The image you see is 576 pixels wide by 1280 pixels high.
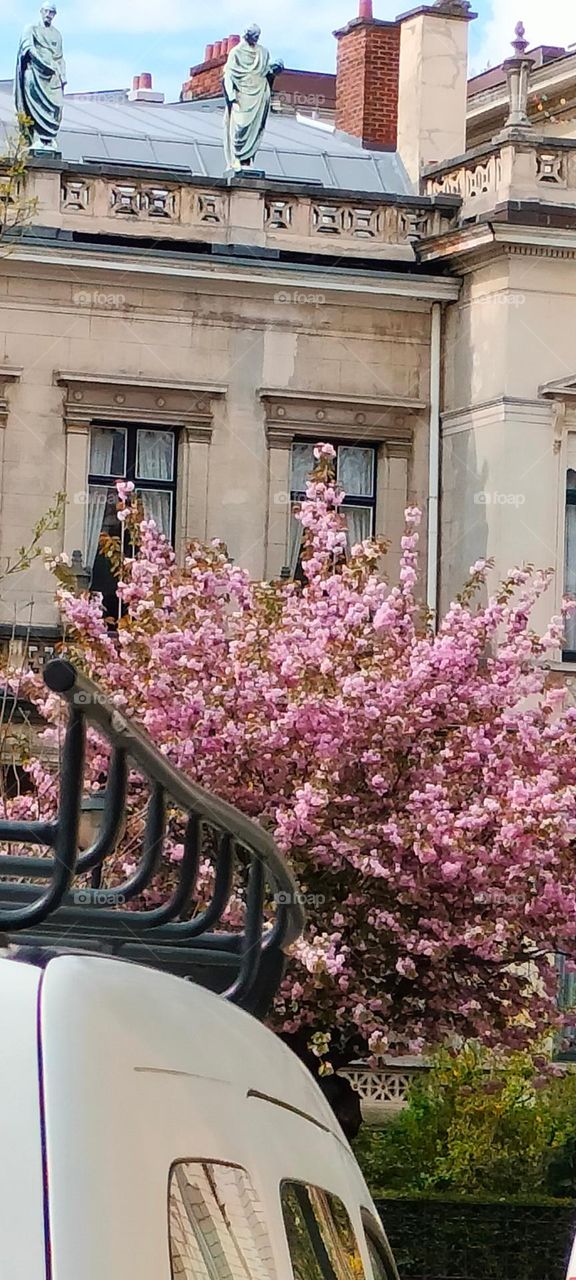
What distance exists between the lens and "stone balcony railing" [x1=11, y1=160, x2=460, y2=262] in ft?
95.9

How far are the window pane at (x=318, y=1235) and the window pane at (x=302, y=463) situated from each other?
25.8 m

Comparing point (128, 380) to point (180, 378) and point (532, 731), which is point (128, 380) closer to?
point (180, 378)

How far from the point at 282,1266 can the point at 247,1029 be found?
465mm

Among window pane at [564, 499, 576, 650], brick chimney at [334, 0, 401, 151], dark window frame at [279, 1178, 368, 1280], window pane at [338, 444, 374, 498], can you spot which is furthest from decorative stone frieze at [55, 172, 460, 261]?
dark window frame at [279, 1178, 368, 1280]

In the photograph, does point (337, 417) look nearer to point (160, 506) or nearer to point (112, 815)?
point (160, 506)

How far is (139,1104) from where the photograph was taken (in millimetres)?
2631

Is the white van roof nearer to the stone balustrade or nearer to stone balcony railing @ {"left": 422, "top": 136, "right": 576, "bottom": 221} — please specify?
the stone balustrade

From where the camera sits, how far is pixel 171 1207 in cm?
265

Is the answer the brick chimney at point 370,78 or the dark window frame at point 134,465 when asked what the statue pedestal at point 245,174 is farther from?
the brick chimney at point 370,78

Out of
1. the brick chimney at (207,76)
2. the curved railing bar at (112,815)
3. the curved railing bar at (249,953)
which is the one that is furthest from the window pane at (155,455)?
the curved railing bar at (112,815)

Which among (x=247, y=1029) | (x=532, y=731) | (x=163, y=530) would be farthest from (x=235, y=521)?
(x=247, y=1029)

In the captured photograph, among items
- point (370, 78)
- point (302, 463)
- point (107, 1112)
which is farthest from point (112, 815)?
point (370, 78)

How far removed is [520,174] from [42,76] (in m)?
6.01

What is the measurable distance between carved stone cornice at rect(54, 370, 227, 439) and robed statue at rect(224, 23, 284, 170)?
3.14 m
